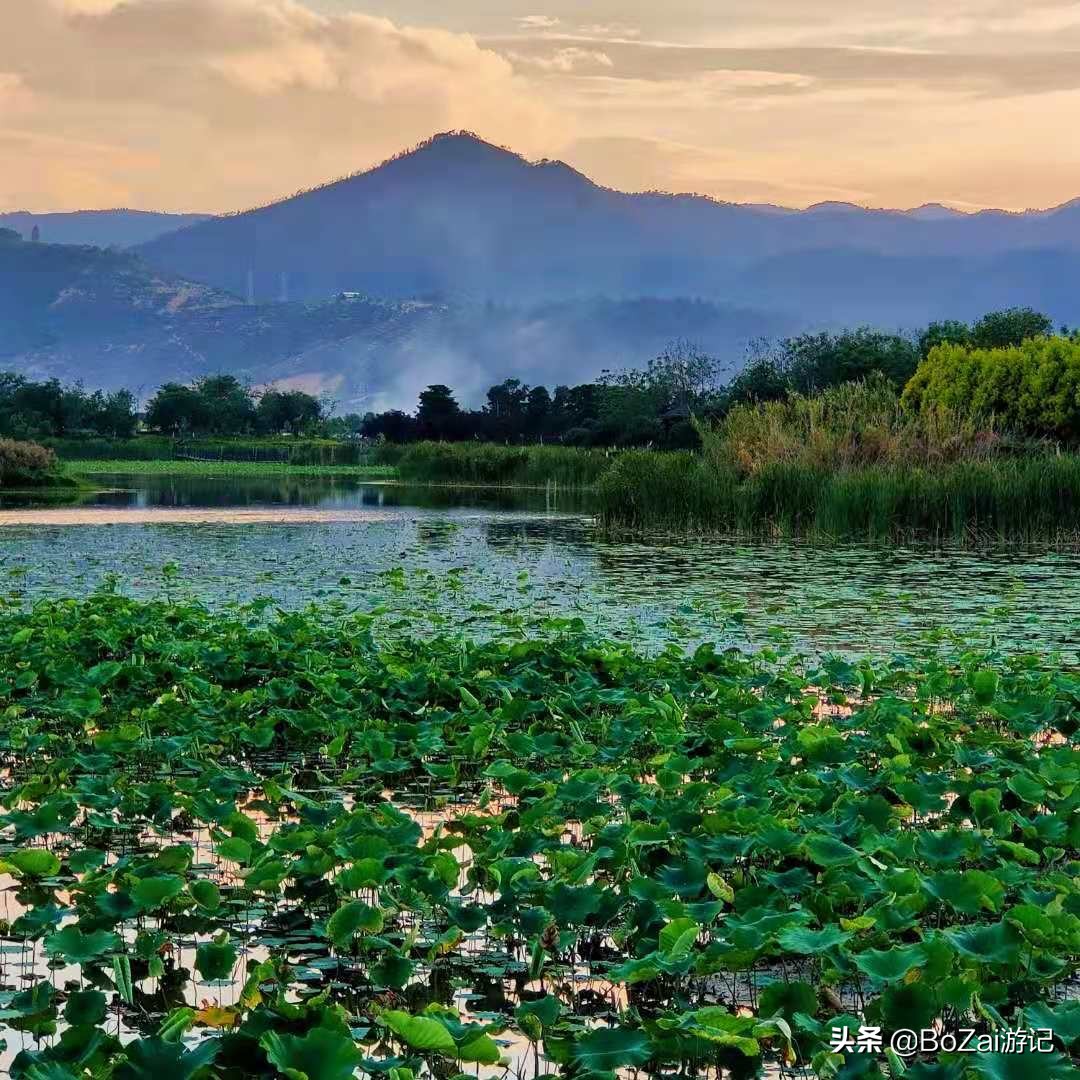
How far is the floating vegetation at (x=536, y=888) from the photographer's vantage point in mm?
3477

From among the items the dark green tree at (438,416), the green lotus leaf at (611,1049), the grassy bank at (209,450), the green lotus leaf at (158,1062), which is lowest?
the green lotus leaf at (611,1049)

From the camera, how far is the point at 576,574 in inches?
679

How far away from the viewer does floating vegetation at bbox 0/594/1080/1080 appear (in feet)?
11.4

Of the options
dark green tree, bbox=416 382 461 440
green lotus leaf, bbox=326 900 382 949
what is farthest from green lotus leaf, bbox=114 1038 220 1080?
dark green tree, bbox=416 382 461 440

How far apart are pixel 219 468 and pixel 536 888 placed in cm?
6480

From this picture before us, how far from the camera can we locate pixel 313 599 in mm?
14414

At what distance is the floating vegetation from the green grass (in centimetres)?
5250

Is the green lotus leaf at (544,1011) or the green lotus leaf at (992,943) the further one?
the green lotus leaf at (992,943)

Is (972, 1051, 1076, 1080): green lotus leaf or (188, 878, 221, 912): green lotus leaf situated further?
(188, 878, 221, 912): green lotus leaf

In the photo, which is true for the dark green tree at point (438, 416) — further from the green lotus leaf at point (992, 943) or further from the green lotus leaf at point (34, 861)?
the green lotus leaf at point (992, 943)

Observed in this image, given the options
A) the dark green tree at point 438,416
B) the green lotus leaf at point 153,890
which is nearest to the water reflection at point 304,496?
the dark green tree at point 438,416

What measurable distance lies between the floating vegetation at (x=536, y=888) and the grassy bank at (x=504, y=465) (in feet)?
117

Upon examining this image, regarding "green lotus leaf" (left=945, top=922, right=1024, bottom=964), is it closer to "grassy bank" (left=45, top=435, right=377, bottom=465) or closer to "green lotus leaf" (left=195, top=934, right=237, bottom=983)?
"green lotus leaf" (left=195, top=934, right=237, bottom=983)

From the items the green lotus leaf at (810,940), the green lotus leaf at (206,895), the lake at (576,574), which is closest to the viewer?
the green lotus leaf at (810,940)
